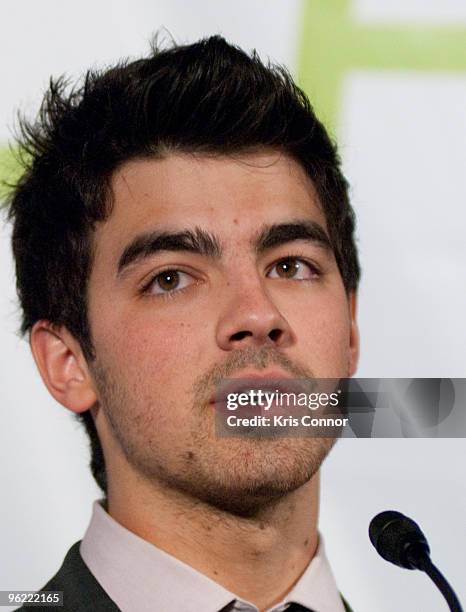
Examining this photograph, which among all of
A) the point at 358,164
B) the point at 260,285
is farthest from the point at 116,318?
the point at 358,164

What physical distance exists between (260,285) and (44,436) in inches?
15.0

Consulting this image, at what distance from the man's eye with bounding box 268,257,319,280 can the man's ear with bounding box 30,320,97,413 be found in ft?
0.80

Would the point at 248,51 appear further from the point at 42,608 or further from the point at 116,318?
the point at 42,608

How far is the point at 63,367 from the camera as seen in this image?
1155mm

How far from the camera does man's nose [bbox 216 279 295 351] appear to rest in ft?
3.25

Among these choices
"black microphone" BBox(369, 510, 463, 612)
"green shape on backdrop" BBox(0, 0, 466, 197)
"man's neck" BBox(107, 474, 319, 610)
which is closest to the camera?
"black microphone" BBox(369, 510, 463, 612)

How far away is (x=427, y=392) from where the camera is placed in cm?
125

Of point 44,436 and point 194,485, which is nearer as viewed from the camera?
point 194,485

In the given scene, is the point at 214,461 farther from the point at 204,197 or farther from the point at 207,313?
the point at 204,197

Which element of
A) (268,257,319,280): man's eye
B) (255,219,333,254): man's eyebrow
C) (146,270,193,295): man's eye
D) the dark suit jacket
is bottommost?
the dark suit jacket

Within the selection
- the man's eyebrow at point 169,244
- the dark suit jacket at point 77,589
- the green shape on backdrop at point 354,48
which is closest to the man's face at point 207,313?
the man's eyebrow at point 169,244

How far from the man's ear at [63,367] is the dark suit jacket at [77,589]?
17 centimetres

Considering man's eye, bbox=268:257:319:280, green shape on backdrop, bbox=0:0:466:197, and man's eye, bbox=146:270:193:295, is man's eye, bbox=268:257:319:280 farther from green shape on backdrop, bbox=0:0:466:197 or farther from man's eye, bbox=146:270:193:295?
green shape on backdrop, bbox=0:0:466:197

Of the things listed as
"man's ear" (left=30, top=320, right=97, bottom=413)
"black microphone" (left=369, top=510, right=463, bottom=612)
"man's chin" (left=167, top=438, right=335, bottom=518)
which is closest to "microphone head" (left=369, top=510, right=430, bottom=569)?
"black microphone" (left=369, top=510, right=463, bottom=612)
